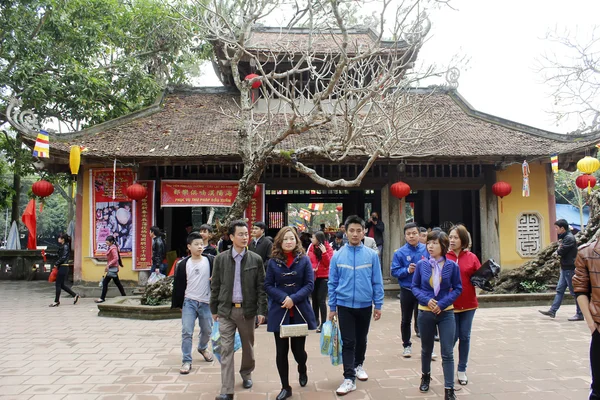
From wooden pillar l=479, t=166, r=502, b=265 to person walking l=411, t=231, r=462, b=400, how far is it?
728cm

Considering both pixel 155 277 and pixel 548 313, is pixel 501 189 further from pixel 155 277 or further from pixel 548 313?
pixel 155 277

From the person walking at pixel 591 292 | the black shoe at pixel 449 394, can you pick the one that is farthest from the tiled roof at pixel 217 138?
the person walking at pixel 591 292

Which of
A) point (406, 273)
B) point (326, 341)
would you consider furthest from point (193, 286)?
point (406, 273)

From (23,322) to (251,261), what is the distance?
548cm

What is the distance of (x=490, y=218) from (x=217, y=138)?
22.2ft

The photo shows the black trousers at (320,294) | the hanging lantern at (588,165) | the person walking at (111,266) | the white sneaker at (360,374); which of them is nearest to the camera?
the white sneaker at (360,374)

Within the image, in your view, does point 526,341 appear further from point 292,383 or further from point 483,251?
point 483,251

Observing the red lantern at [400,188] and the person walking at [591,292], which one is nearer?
the person walking at [591,292]

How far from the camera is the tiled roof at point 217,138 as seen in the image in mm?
9195

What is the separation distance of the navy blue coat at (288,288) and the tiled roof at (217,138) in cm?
462

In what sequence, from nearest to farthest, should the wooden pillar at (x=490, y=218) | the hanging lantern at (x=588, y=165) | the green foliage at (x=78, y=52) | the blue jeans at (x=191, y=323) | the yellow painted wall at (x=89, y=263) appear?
the blue jeans at (x=191, y=323) < the hanging lantern at (x=588, y=165) < the yellow painted wall at (x=89, y=263) < the wooden pillar at (x=490, y=218) < the green foliage at (x=78, y=52)

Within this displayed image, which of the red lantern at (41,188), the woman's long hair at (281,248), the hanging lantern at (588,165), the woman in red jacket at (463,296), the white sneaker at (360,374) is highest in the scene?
the hanging lantern at (588,165)

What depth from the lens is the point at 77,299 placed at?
9055 mm

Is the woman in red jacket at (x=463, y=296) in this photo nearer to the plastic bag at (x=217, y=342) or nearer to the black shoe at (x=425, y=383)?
the black shoe at (x=425, y=383)
